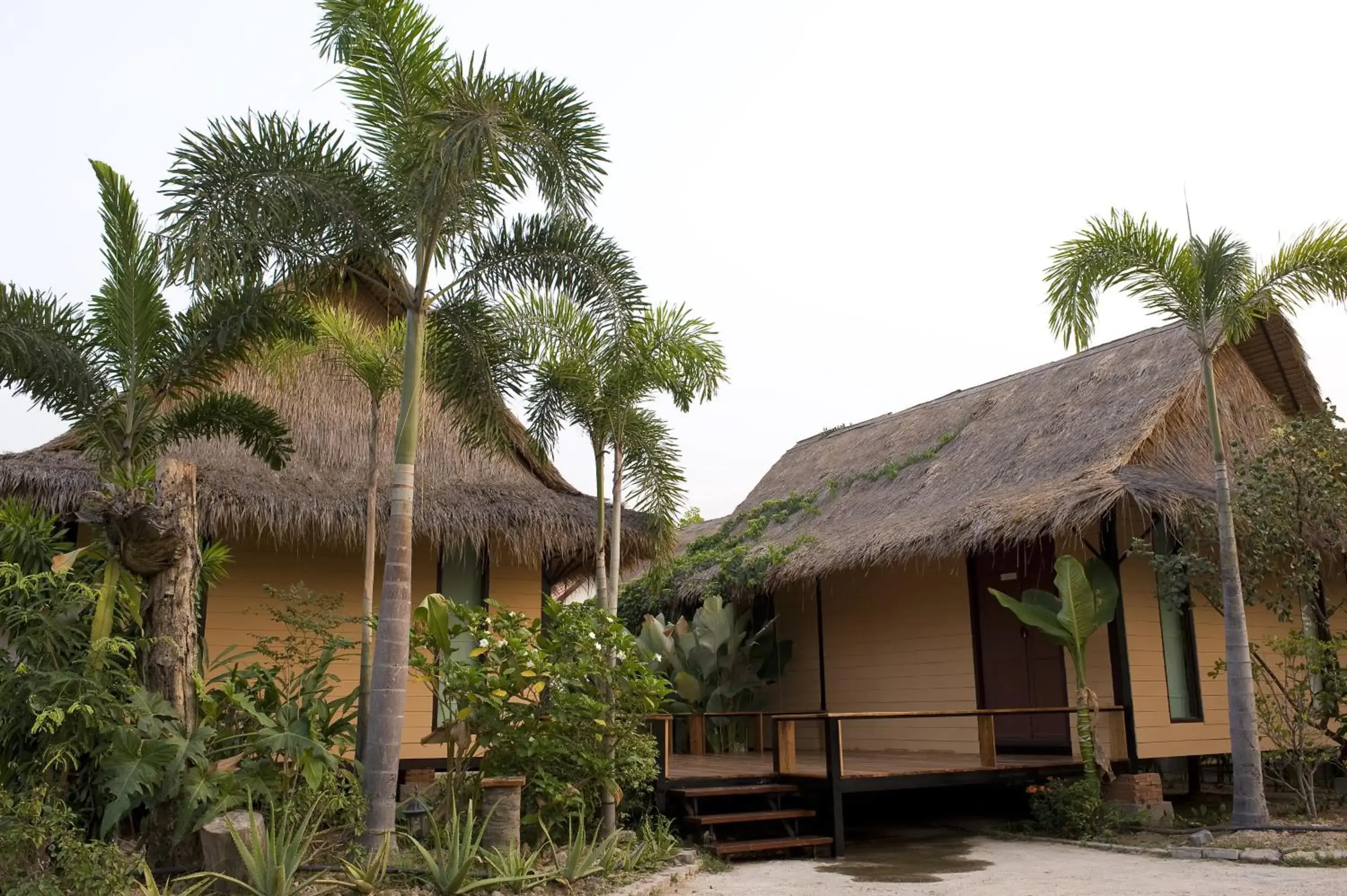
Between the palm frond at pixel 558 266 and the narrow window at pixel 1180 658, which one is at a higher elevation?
the palm frond at pixel 558 266

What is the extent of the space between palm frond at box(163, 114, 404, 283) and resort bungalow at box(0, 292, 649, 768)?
207cm

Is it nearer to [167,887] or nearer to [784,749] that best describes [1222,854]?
[784,749]

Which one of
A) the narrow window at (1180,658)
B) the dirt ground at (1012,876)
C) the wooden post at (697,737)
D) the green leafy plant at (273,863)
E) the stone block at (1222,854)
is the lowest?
the dirt ground at (1012,876)

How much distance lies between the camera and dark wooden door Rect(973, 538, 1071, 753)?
1120cm

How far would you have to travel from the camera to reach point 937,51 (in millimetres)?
9102

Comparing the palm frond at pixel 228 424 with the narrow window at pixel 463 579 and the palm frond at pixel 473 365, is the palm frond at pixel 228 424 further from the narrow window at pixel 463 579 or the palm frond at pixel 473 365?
the narrow window at pixel 463 579

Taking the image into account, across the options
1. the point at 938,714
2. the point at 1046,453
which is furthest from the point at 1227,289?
the point at 938,714

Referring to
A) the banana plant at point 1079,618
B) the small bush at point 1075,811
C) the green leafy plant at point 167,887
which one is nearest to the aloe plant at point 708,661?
the banana plant at point 1079,618

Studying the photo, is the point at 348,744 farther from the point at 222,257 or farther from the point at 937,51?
the point at 937,51

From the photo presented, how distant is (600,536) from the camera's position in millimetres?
9961

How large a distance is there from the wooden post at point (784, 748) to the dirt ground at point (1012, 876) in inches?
33.4

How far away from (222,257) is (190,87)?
1.75 m

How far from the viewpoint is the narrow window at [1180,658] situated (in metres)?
11.0

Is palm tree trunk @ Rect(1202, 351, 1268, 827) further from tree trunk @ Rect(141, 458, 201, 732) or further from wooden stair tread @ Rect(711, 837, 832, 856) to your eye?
tree trunk @ Rect(141, 458, 201, 732)
